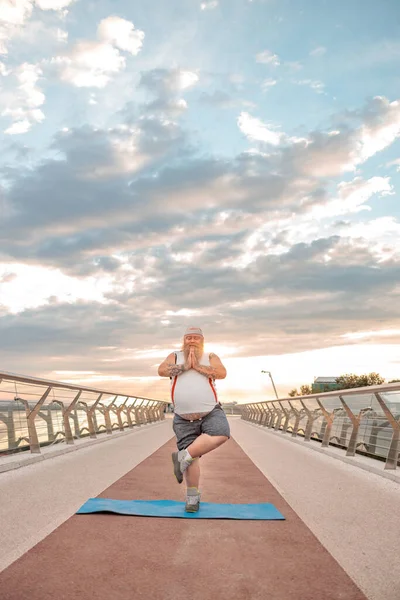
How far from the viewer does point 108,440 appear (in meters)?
19.7

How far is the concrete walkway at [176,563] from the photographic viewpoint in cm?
375

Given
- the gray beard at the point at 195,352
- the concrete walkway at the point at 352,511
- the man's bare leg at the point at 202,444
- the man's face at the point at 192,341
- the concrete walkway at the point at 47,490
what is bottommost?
the concrete walkway at the point at 352,511

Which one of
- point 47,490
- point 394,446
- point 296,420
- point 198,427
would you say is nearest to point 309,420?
point 296,420

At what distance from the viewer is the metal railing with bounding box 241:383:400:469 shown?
32.9 ft

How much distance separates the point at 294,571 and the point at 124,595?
116 cm

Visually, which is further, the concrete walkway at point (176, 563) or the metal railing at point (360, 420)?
the metal railing at point (360, 420)

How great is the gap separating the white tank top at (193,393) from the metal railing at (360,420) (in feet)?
11.8

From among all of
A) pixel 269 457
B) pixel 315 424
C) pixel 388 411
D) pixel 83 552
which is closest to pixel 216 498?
pixel 83 552

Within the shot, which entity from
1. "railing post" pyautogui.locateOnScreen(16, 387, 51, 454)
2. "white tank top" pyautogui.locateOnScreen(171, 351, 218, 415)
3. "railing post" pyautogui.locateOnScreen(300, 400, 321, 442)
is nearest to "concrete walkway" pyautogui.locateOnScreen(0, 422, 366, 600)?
"white tank top" pyautogui.locateOnScreen(171, 351, 218, 415)

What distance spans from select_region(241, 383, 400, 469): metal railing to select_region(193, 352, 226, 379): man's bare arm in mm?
3458

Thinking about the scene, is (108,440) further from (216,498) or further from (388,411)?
(216,498)

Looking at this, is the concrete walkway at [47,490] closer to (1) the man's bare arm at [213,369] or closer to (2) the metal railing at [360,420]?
(1) the man's bare arm at [213,369]

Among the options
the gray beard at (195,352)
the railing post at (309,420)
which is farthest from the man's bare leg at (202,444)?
the railing post at (309,420)

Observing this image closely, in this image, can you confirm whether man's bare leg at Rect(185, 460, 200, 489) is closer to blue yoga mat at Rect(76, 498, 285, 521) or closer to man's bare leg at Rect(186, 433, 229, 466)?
man's bare leg at Rect(186, 433, 229, 466)
